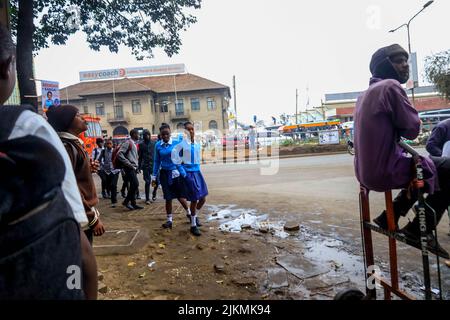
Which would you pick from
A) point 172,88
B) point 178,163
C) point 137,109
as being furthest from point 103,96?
point 178,163

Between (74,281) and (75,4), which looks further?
(75,4)

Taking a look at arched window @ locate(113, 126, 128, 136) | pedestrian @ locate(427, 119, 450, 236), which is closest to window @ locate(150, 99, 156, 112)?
arched window @ locate(113, 126, 128, 136)

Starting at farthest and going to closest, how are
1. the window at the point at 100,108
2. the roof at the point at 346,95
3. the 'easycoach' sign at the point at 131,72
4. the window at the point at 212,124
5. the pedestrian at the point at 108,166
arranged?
the roof at the point at 346,95
the 'easycoach' sign at the point at 131,72
the window at the point at 212,124
the window at the point at 100,108
the pedestrian at the point at 108,166

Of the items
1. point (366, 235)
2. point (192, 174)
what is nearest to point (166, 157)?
point (192, 174)

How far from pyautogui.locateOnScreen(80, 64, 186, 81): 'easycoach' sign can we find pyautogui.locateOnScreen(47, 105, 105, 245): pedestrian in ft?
154

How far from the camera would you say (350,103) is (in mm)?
57312

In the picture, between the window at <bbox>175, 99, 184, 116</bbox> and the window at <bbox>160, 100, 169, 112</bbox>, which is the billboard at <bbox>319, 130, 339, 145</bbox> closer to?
the window at <bbox>175, 99, 184, 116</bbox>

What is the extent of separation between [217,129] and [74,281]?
43.9 metres

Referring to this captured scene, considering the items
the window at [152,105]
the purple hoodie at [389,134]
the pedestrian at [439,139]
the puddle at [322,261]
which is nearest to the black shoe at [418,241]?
the purple hoodie at [389,134]

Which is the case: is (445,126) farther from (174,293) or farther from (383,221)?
(174,293)

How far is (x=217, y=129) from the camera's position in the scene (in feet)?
147

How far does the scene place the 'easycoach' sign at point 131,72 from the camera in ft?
157

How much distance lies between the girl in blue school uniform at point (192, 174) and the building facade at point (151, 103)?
38406 millimetres

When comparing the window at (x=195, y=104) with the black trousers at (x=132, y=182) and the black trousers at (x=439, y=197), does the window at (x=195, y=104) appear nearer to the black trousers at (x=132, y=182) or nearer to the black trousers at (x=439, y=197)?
the black trousers at (x=132, y=182)
